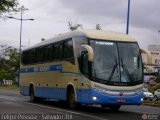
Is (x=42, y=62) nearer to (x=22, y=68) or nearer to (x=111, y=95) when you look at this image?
(x=22, y=68)

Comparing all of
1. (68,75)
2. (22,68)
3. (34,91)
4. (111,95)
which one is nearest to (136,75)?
(111,95)

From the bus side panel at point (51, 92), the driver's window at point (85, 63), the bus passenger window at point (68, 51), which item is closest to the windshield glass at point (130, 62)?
the driver's window at point (85, 63)

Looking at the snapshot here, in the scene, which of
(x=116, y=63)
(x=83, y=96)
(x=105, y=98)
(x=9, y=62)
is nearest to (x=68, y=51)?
(x=83, y=96)

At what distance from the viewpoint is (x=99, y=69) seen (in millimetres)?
20047

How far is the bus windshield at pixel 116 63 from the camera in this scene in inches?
788

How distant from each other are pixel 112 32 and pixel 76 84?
287 cm

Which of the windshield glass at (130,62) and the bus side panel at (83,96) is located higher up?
the windshield glass at (130,62)

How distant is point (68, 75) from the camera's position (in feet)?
73.6

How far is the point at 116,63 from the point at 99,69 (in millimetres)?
770

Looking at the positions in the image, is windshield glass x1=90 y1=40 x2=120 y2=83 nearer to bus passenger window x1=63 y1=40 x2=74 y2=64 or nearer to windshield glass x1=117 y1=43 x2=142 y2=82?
windshield glass x1=117 y1=43 x2=142 y2=82

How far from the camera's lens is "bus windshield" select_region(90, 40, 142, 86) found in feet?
65.7

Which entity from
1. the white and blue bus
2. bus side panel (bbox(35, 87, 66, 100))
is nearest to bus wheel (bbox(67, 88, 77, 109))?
the white and blue bus

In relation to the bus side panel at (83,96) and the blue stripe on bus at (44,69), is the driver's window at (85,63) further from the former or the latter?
the bus side panel at (83,96)

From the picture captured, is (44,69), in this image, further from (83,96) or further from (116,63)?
(116,63)
